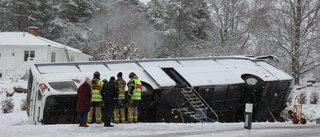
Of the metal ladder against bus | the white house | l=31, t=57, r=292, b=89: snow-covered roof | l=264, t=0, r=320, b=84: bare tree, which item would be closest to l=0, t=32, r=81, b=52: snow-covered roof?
the white house

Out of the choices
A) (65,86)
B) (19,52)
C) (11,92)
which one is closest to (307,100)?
(65,86)

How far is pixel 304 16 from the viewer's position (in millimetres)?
28469

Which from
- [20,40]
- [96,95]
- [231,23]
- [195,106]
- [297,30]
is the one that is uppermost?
[231,23]

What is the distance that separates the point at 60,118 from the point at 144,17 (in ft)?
131

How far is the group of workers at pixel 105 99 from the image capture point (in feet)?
32.5

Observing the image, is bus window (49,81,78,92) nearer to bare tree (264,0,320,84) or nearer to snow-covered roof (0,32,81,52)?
bare tree (264,0,320,84)

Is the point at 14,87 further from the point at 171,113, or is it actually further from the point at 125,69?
the point at 171,113

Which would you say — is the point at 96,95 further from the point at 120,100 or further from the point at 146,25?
the point at 146,25

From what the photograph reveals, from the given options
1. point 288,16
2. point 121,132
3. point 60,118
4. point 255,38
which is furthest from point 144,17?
point 121,132

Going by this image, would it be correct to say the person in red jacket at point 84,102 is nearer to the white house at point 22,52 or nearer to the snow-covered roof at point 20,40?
the white house at point 22,52

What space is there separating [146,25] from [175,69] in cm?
3554

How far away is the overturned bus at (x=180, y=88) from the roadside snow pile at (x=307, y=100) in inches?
75.9

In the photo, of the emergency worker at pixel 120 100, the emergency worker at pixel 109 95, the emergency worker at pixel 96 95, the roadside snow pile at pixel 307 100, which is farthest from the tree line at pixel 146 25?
the emergency worker at pixel 109 95

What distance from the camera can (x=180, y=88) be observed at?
13227 millimetres
